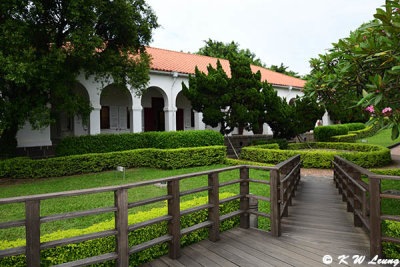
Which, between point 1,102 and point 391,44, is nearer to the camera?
point 391,44

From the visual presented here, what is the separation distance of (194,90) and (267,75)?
590 inches

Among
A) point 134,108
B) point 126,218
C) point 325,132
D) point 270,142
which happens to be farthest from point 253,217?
point 325,132

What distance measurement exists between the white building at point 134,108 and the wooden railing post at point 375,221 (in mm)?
10992

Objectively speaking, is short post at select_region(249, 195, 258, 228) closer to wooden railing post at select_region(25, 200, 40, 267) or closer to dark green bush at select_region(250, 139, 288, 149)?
wooden railing post at select_region(25, 200, 40, 267)

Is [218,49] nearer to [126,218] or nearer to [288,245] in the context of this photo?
[288,245]

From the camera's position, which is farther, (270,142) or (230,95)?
(270,142)

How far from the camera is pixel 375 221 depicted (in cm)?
341

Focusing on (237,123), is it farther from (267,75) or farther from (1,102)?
(267,75)

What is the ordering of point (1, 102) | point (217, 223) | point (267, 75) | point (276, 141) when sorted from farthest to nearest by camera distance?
point (267, 75), point (276, 141), point (1, 102), point (217, 223)

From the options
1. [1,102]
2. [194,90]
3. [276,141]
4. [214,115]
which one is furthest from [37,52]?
[276,141]

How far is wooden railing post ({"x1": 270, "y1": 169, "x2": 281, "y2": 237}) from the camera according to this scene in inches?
166

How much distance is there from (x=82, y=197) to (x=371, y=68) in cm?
797

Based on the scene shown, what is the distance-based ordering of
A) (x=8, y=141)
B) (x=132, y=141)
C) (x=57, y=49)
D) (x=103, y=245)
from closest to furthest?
1. (x=103, y=245)
2. (x=57, y=49)
3. (x=8, y=141)
4. (x=132, y=141)

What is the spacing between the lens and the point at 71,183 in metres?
9.31
